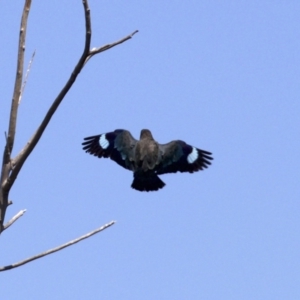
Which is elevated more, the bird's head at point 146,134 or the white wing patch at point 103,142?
the white wing patch at point 103,142

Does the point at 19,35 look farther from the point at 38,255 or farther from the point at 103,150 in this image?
the point at 103,150

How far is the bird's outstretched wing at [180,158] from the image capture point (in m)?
7.62

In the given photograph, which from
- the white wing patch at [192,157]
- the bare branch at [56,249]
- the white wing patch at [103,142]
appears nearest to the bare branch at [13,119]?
the bare branch at [56,249]

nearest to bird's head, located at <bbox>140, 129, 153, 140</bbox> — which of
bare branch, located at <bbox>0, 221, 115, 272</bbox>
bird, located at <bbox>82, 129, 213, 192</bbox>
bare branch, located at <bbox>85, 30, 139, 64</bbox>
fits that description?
bird, located at <bbox>82, 129, 213, 192</bbox>

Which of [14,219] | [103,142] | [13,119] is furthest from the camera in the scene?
[103,142]

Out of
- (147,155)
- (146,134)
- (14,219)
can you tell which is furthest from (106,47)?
(146,134)

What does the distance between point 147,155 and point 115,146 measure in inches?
23.3

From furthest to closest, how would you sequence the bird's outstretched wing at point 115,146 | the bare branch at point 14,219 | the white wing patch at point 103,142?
the white wing patch at point 103,142, the bird's outstretched wing at point 115,146, the bare branch at point 14,219

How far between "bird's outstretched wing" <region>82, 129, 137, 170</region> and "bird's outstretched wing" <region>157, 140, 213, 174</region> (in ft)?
0.99

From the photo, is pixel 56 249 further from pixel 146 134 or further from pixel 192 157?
pixel 192 157

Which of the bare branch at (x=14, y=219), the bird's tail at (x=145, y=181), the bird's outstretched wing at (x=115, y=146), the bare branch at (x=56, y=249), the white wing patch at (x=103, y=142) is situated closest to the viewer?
the bare branch at (x=56, y=249)

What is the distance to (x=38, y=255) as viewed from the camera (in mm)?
3598

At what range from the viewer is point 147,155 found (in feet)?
24.3

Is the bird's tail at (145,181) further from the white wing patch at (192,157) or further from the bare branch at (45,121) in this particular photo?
the bare branch at (45,121)
